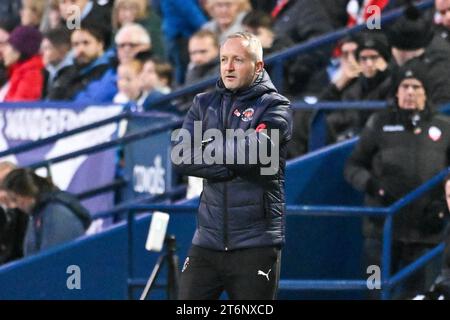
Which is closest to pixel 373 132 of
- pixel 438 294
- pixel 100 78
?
pixel 438 294

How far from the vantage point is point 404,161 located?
1075 centimetres

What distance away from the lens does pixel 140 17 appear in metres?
14.9

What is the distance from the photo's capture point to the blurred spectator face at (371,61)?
11.9 m

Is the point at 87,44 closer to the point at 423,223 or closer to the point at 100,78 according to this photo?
the point at 100,78

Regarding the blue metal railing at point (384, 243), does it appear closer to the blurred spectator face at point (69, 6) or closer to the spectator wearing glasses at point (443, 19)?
the spectator wearing glasses at point (443, 19)

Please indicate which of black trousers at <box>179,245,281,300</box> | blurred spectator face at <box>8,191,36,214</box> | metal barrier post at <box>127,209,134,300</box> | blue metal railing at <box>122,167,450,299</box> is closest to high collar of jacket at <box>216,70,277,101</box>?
black trousers at <box>179,245,281,300</box>

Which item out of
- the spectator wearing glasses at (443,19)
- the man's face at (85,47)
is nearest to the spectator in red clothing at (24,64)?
the man's face at (85,47)

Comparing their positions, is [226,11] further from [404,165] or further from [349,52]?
[404,165]

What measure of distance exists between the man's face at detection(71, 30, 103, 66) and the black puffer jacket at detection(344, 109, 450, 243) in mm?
4332

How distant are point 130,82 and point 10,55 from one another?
2.65m

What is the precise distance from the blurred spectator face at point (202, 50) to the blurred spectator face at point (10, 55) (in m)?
2.75

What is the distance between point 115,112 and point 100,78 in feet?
4.14

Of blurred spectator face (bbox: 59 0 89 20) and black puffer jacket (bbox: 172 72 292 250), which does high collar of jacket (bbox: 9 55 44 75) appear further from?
black puffer jacket (bbox: 172 72 292 250)
